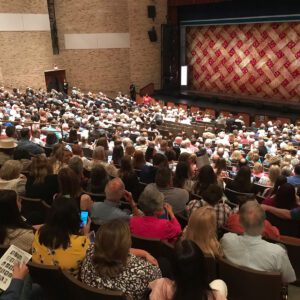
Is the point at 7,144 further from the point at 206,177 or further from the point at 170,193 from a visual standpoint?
the point at 206,177

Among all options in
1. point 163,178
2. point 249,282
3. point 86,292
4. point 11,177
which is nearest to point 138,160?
point 163,178

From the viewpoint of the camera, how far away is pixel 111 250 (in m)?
2.34

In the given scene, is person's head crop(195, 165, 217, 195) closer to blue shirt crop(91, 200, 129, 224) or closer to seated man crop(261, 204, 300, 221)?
seated man crop(261, 204, 300, 221)

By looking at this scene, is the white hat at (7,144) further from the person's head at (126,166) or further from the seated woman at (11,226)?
the seated woman at (11,226)

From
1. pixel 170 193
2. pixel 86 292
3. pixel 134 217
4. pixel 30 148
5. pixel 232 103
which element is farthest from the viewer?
pixel 232 103

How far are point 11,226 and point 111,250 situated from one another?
0.96 meters

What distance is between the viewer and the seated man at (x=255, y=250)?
107 inches

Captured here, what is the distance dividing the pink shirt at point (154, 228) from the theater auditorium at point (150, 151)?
11mm

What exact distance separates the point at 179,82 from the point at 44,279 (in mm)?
19114

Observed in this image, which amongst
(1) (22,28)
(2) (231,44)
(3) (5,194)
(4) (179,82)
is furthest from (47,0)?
(3) (5,194)

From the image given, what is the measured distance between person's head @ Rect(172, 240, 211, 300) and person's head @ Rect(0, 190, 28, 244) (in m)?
1.41

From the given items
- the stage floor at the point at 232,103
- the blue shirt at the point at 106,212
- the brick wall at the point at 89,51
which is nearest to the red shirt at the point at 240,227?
the blue shirt at the point at 106,212

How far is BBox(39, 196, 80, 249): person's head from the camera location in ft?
8.75

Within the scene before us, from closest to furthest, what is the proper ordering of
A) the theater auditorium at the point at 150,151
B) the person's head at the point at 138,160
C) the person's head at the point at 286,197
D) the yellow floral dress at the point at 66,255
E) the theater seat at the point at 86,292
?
the theater seat at the point at 86,292
the theater auditorium at the point at 150,151
the yellow floral dress at the point at 66,255
the person's head at the point at 286,197
the person's head at the point at 138,160
